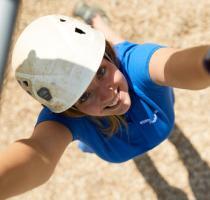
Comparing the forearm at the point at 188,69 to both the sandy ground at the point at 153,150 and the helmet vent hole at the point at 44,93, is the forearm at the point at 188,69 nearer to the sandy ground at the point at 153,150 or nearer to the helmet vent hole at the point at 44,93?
the helmet vent hole at the point at 44,93

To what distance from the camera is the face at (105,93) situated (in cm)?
181

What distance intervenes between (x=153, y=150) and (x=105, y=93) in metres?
1.47

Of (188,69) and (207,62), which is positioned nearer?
(207,62)

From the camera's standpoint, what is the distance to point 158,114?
6.95 feet

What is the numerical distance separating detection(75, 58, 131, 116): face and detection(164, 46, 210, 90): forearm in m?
0.24

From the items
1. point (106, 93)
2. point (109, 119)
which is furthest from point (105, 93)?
point (109, 119)

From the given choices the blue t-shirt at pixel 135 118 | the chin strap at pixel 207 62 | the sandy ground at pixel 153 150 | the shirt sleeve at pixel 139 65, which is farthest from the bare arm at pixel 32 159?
the sandy ground at pixel 153 150

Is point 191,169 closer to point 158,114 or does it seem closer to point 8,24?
point 158,114

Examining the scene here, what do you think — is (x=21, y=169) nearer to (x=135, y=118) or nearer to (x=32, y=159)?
(x=32, y=159)

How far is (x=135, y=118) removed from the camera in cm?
208

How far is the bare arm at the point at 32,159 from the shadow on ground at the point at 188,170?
1.29 metres

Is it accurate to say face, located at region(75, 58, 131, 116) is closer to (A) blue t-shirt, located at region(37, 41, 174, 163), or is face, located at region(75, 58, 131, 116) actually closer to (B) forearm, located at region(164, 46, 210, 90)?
(A) blue t-shirt, located at region(37, 41, 174, 163)

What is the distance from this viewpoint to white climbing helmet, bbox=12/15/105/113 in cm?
171

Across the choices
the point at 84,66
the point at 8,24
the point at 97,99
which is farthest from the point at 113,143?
the point at 8,24
